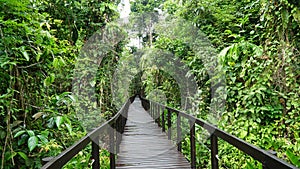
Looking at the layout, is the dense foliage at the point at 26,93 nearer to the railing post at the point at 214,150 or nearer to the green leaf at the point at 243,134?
the railing post at the point at 214,150

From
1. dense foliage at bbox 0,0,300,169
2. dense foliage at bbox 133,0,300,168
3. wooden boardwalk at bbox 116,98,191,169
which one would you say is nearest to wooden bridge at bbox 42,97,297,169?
wooden boardwalk at bbox 116,98,191,169

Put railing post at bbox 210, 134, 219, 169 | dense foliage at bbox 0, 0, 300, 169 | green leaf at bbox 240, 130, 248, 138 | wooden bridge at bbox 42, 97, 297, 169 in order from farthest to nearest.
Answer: green leaf at bbox 240, 130, 248, 138 → railing post at bbox 210, 134, 219, 169 → dense foliage at bbox 0, 0, 300, 169 → wooden bridge at bbox 42, 97, 297, 169

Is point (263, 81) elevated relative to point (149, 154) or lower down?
elevated

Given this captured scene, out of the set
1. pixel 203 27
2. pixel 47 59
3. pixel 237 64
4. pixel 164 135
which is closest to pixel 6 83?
pixel 47 59

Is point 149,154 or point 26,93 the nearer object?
point 26,93

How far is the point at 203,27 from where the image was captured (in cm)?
532

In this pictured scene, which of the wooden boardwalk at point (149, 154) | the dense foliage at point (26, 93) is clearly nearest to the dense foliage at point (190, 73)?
the dense foliage at point (26, 93)

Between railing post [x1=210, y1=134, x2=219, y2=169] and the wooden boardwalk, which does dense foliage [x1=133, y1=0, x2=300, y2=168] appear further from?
railing post [x1=210, y1=134, x2=219, y2=169]

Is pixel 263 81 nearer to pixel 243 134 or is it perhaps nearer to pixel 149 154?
pixel 243 134

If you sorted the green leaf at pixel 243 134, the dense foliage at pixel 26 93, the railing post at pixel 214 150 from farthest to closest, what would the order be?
the green leaf at pixel 243 134
the railing post at pixel 214 150
the dense foliage at pixel 26 93

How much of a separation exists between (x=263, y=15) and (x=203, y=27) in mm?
1504

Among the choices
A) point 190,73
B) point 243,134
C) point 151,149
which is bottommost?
point 151,149

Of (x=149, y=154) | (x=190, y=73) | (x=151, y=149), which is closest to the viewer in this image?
(x=149, y=154)

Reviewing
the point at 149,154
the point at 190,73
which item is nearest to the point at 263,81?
the point at 149,154
